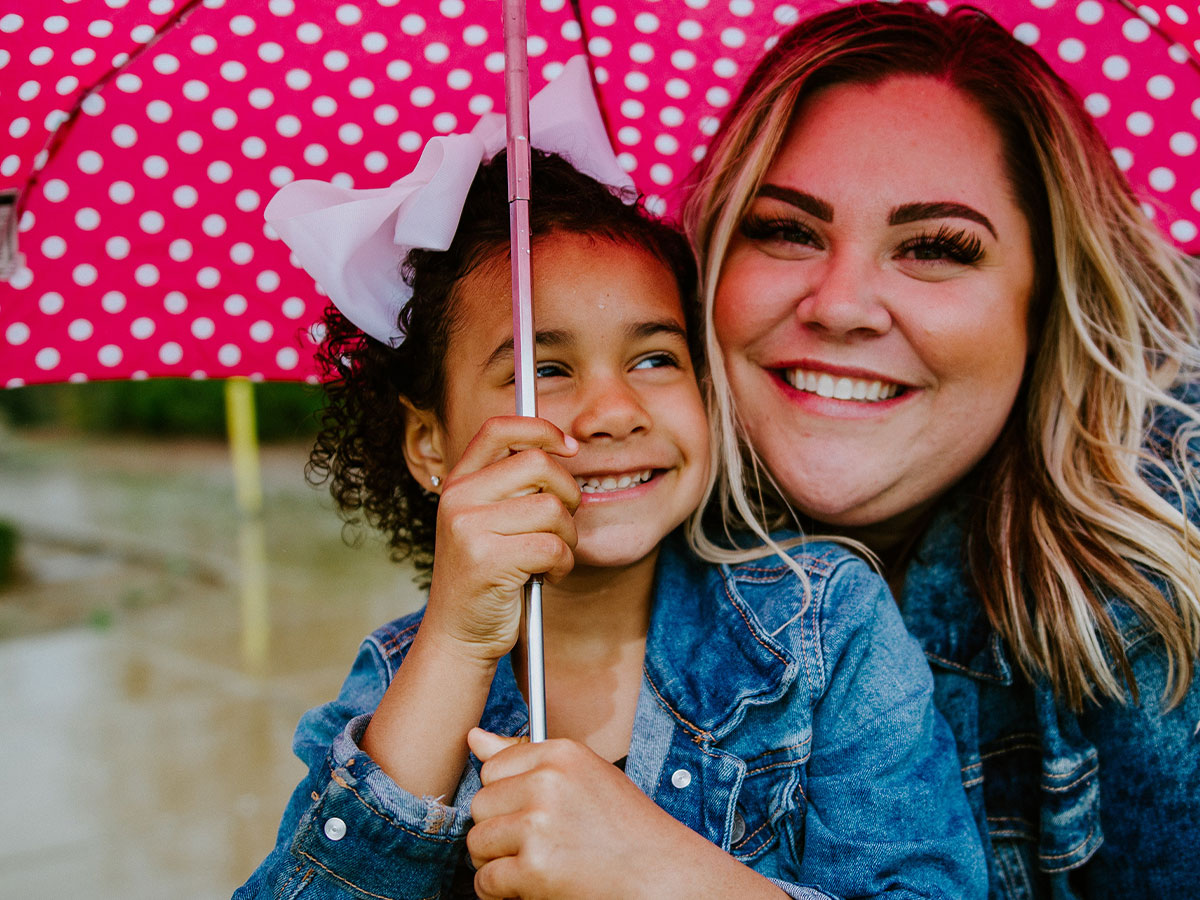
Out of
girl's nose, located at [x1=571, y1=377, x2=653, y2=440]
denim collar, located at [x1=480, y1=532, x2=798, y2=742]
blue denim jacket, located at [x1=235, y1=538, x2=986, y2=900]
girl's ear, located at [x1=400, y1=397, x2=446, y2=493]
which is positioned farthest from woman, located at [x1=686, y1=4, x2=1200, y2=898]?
girl's ear, located at [x1=400, y1=397, x2=446, y2=493]

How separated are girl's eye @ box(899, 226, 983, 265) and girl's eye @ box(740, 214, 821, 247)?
18 cm

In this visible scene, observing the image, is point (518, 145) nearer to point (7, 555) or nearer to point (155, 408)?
point (7, 555)

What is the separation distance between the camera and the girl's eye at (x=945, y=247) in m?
2.21

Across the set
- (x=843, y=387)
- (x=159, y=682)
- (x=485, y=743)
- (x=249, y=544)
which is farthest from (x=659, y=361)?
(x=249, y=544)

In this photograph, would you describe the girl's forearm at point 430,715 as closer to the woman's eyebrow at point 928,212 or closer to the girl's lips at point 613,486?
the girl's lips at point 613,486

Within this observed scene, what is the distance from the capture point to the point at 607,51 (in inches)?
94.7

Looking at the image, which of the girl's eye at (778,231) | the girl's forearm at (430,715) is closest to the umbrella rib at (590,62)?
the girl's eye at (778,231)

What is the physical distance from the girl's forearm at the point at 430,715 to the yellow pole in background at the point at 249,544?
10.3 ft

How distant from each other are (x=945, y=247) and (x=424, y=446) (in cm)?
107

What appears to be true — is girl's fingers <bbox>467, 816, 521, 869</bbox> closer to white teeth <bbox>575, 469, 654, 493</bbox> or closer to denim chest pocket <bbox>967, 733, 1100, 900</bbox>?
white teeth <bbox>575, 469, 654, 493</bbox>

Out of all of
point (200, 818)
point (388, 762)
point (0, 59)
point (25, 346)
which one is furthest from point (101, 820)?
point (0, 59)

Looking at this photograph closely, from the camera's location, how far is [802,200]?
89.7 inches

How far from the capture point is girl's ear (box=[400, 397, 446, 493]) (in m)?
2.22

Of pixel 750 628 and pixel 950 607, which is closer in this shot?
pixel 750 628
